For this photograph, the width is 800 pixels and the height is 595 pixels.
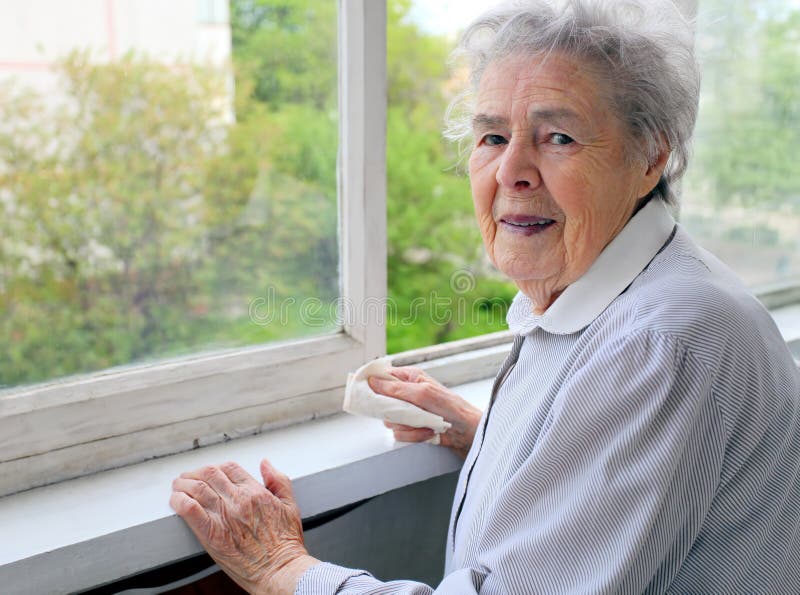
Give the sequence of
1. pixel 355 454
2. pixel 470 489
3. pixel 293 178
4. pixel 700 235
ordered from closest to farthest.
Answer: pixel 470 489
pixel 355 454
pixel 293 178
pixel 700 235

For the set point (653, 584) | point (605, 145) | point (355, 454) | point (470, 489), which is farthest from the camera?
point (355, 454)

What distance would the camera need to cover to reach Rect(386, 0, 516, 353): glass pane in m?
2.21

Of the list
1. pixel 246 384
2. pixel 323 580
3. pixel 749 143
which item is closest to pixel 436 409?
pixel 246 384

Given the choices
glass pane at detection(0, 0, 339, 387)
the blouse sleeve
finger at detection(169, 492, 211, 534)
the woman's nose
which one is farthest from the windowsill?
the woman's nose

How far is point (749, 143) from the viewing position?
224 centimetres

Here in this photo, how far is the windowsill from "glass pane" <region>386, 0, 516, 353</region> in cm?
69

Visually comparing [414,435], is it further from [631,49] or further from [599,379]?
[631,49]

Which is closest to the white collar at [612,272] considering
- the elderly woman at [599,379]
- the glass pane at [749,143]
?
the elderly woman at [599,379]

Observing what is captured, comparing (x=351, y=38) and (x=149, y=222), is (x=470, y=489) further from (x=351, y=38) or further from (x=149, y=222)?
(x=351, y=38)

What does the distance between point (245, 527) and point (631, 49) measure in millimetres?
828

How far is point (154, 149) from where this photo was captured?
1.24 meters

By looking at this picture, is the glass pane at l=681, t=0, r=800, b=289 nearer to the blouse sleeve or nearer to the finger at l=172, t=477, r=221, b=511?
the blouse sleeve

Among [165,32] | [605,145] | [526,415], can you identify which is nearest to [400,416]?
[526,415]

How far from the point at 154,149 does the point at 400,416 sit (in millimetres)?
595
